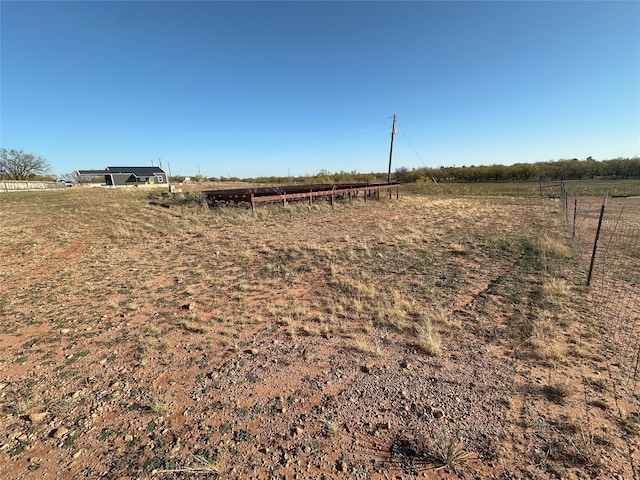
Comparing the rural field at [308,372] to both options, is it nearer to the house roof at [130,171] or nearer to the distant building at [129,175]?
the distant building at [129,175]

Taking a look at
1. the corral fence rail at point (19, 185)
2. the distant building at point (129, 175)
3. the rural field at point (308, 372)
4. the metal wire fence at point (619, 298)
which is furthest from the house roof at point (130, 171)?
the metal wire fence at point (619, 298)

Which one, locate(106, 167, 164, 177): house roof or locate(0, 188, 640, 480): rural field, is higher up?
locate(106, 167, 164, 177): house roof

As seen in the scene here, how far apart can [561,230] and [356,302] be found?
11.9 metres

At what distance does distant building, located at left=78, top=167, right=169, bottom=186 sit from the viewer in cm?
5397

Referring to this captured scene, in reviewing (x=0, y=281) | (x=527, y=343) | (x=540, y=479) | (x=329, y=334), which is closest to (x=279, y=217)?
(x=0, y=281)

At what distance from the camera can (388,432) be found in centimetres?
248

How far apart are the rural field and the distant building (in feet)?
176

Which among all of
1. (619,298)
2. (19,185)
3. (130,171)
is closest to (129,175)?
(130,171)

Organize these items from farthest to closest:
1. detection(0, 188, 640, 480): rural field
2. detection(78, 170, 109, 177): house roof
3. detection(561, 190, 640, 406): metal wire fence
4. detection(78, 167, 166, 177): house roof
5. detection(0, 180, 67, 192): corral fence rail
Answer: detection(78, 170, 109, 177): house roof, detection(78, 167, 166, 177): house roof, detection(0, 180, 67, 192): corral fence rail, detection(561, 190, 640, 406): metal wire fence, detection(0, 188, 640, 480): rural field

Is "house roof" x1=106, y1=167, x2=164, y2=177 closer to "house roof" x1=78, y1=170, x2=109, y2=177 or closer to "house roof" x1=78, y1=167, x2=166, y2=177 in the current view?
"house roof" x1=78, y1=167, x2=166, y2=177

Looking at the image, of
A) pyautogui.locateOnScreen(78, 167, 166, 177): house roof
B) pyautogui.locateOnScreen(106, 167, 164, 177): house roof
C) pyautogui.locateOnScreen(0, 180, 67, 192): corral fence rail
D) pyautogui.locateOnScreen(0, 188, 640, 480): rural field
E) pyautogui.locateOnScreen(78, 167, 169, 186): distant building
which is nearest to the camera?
pyautogui.locateOnScreen(0, 188, 640, 480): rural field

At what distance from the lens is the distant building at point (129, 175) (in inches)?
2125

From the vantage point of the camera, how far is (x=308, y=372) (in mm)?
3318

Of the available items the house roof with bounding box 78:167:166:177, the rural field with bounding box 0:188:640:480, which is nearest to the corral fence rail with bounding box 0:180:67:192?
the house roof with bounding box 78:167:166:177
